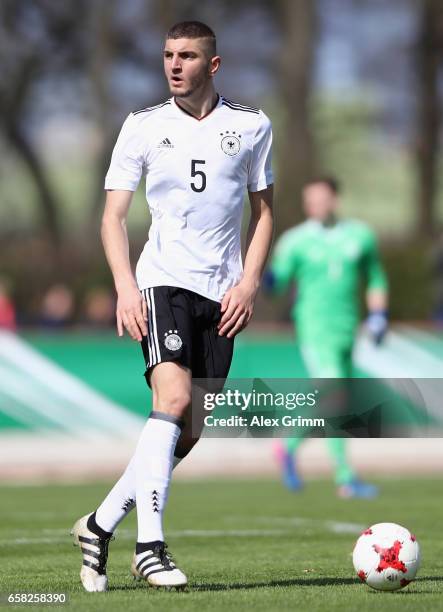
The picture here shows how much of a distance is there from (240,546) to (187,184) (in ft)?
9.52

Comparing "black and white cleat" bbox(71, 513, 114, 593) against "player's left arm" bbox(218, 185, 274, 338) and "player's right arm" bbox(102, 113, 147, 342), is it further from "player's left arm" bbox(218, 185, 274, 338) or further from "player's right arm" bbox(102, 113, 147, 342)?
"player's left arm" bbox(218, 185, 274, 338)

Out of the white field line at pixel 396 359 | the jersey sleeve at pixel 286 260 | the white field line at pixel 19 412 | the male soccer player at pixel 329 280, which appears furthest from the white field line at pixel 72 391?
the jersey sleeve at pixel 286 260

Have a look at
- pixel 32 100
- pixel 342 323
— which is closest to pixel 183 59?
pixel 342 323

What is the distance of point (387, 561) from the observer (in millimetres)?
6387

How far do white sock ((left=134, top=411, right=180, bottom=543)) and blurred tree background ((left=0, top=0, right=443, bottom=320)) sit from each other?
2049cm

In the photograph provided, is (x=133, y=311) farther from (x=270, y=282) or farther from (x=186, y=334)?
(x=270, y=282)

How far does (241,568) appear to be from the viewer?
7348mm

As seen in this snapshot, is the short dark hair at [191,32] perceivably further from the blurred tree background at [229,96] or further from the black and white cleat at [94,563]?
the blurred tree background at [229,96]

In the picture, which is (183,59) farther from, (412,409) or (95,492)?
(95,492)

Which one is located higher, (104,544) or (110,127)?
(110,127)

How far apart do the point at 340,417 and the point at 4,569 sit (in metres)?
1.83

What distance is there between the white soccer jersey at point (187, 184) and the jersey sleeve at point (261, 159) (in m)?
0.05

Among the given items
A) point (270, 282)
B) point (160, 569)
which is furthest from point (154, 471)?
point (270, 282)

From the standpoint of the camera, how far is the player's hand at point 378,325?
12.2 m
